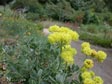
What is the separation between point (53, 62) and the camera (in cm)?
416

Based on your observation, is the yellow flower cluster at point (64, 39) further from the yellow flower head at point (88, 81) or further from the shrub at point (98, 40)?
the shrub at point (98, 40)

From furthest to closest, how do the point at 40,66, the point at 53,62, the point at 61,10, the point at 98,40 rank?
the point at 61,10
the point at 98,40
the point at 40,66
the point at 53,62

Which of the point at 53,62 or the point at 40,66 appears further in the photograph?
the point at 40,66

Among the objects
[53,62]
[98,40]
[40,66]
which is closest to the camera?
[53,62]

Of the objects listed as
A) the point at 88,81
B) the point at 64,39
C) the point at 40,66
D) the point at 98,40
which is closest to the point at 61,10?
the point at 98,40

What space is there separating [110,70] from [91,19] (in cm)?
1113

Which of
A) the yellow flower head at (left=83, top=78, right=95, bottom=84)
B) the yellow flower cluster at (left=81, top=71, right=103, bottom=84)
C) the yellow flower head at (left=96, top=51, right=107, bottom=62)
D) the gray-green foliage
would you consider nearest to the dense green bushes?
→ the gray-green foliage

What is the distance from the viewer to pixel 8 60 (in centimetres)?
436

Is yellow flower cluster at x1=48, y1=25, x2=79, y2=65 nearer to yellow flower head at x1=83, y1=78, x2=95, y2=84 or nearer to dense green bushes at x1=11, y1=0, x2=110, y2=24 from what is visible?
yellow flower head at x1=83, y1=78, x2=95, y2=84

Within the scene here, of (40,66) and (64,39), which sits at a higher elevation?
(64,39)

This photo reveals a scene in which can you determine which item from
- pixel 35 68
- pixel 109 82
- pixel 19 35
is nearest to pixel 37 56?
pixel 35 68

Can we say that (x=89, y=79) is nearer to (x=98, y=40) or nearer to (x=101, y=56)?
(x=101, y=56)

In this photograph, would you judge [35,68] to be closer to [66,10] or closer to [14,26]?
[14,26]

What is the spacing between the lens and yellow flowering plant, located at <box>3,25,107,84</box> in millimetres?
4023
